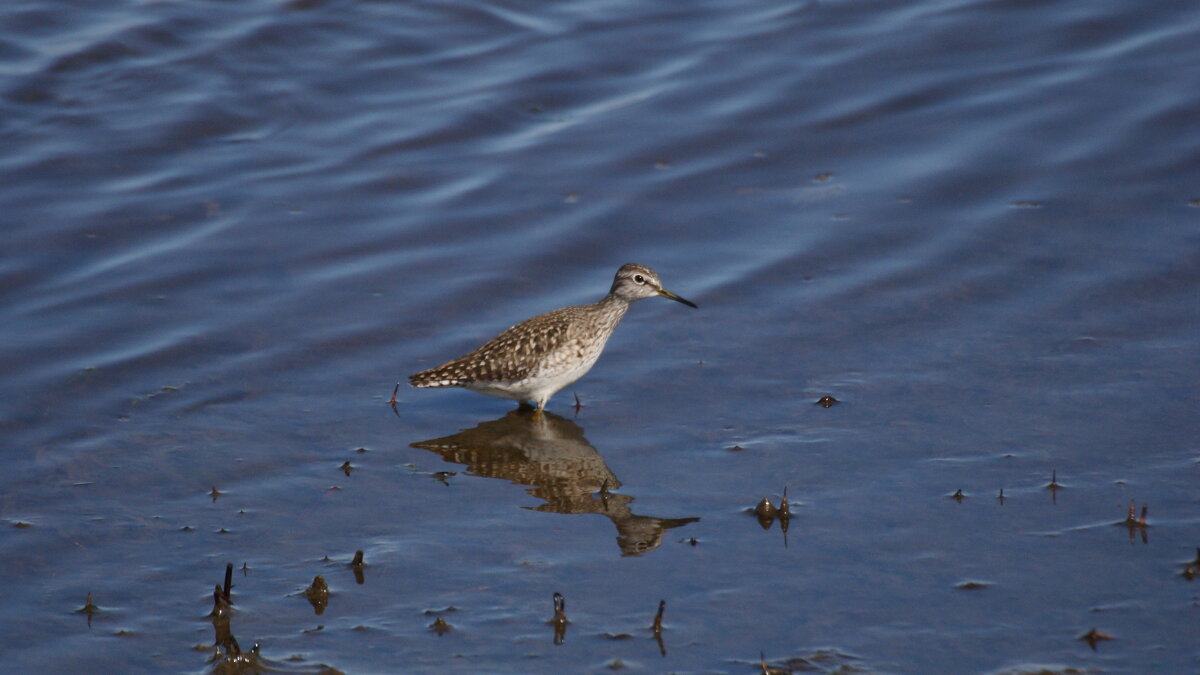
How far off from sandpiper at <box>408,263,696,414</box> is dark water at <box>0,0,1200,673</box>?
0.97ft

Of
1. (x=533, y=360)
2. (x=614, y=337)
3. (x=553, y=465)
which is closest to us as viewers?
(x=553, y=465)

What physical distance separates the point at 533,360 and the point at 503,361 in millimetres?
266

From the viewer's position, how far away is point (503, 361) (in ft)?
33.6

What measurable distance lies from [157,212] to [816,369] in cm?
715

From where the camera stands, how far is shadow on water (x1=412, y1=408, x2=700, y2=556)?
8.16m

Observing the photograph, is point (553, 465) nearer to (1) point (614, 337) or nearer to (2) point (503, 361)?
(2) point (503, 361)

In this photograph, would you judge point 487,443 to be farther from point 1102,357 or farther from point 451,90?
point 451,90

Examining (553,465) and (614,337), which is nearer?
(553,465)

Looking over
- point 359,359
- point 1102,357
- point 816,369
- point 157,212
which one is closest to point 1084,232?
point 1102,357

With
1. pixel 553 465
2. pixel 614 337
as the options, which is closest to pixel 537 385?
pixel 553 465

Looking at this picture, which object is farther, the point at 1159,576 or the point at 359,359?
the point at 359,359

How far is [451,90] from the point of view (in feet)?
55.6

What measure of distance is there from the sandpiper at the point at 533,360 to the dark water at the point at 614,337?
30 cm

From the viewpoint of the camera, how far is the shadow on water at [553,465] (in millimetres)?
8164
